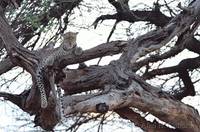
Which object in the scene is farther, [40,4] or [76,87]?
[40,4]

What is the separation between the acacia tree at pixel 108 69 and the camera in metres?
2.02

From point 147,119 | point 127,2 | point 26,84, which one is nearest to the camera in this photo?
point 147,119

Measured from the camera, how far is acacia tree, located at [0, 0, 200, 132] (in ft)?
6.61

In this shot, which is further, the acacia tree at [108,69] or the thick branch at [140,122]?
the thick branch at [140,122]

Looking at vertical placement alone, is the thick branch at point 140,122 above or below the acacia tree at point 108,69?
below

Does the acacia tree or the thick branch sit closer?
the acacia tree

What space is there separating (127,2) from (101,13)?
199 millimetres

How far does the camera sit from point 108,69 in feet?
7.66

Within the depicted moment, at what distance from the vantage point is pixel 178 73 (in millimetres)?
3305

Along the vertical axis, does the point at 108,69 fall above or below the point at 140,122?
above

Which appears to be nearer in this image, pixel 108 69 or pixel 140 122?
pixel 108 69

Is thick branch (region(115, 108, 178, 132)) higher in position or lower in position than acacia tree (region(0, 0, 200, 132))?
lower

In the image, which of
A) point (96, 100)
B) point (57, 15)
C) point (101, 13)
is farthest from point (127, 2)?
point (96, 100)

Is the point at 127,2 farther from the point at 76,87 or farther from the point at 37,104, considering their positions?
the point at 37,104
